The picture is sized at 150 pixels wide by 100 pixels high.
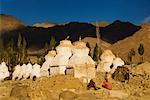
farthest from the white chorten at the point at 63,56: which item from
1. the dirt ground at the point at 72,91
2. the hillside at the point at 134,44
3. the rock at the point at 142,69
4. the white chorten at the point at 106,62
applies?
the hillside at the point at 134,44

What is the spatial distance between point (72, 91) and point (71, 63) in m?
10.3

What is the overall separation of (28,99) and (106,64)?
27.3 meters

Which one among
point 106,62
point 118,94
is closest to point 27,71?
point 106,62

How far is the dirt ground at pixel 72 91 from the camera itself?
73.8ft

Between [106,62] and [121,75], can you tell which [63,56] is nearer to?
[121,75]

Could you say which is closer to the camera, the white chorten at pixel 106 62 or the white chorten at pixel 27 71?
the white chorten at pixel 106 62

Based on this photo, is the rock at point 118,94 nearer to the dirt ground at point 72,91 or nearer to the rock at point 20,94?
the dirt ground at point 72,91

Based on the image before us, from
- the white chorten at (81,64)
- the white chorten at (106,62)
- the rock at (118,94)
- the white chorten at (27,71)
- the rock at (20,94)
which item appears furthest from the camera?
the white chorten at (27,71)

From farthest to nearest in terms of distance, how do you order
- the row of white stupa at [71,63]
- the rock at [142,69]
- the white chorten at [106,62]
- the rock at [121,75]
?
the white chorten at [106,62] < the row of white stupa at [71,63] < the rock at [121,75] < the rock at [142,69]

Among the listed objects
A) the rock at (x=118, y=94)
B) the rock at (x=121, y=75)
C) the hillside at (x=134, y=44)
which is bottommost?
the rock at (x=118, y=94)

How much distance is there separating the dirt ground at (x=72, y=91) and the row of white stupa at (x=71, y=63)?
57.8 inches

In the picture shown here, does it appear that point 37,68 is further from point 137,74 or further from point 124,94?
point 124,94

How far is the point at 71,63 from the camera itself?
1417 inches

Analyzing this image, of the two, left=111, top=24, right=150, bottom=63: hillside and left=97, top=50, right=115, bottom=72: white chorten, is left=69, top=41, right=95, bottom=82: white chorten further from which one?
left=111, top=24, right=150, bottom=63: hillside
